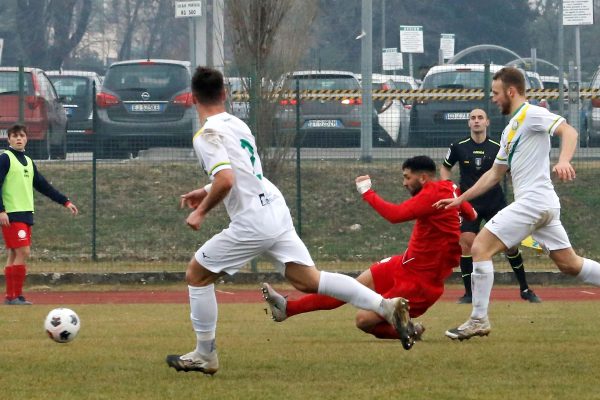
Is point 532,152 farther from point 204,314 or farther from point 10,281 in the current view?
point 10,281

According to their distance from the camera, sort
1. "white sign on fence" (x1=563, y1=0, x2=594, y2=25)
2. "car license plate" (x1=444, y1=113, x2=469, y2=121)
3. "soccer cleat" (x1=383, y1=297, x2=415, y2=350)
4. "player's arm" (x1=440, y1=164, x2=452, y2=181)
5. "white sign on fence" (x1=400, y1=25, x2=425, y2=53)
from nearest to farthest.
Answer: "soccer cleat" (x1=383, y1=297, x2=415, y2=350), "player's arm" (x1=440, y1=164, x2=452, y2=181), "car license plate" (x1=444, y1=113, x2=469, y2=121), "white sign on fence" (x1=563, y1=0, x2=594, y2=25), "white sign on fence" (x1=400, y1=25, x2=425, y2=53)

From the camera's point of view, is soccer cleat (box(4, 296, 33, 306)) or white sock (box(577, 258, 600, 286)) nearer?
white sock (box(577, 258, 600, 286))

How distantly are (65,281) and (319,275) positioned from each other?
941cm

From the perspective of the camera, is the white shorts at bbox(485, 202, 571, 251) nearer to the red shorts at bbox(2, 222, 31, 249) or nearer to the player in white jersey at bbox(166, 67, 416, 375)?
the player in white jersey at bbox(166, 67, 416, 375)

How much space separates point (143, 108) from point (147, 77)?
2.03 metres

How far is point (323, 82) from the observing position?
64.2ft

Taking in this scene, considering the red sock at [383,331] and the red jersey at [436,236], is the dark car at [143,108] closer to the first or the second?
the red jersey at [436,236]

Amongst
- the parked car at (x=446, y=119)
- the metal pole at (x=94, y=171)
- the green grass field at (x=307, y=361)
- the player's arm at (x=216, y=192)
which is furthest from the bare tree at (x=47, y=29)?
the player's arm at (x=216, y=192)

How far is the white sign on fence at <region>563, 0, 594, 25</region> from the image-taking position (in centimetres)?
2241

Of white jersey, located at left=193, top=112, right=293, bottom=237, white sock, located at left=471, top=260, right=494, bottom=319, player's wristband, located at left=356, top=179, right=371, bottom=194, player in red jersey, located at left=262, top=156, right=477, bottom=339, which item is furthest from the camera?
white sock, located at left=471, top=260, right=494, bottom=319

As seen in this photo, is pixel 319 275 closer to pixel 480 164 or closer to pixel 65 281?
pixel 480 164

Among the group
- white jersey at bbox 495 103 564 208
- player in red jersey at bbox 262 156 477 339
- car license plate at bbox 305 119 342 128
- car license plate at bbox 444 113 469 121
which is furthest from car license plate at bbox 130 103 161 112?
white jersey at bbox 495 103 564 208

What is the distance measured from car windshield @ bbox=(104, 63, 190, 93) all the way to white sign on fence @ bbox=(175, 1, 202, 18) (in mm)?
1259

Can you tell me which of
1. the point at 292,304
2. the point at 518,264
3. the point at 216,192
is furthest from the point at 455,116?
the point at 216,192
